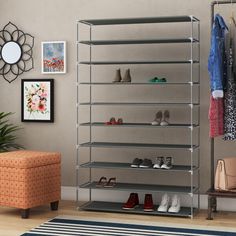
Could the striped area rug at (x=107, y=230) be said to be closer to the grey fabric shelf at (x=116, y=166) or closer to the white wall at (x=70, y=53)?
the grey fabric shelf at (x=116, y=166)

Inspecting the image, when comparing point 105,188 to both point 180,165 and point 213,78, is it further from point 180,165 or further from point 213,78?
point 213,78

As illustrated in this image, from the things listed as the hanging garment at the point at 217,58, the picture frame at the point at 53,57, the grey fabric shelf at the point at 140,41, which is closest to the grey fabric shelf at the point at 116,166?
the hanging garment at the point at 217,58

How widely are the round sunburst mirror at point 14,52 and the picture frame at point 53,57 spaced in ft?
0.57

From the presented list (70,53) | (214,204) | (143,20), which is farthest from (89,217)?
(143,20)

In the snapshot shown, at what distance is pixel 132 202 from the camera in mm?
5805

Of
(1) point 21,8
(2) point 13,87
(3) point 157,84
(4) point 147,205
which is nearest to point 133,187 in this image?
(4) point 147,205

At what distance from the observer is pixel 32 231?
4969 millimetres

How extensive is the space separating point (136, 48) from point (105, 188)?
153 cm

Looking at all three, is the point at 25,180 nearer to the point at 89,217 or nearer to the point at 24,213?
the point at 24,213

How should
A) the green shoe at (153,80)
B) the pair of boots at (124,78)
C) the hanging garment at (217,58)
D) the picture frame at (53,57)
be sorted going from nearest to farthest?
the hanging garment at (217,58) < the green shoe at (153,80) < the pair of boots at (124,78) < the picture frame at (53,57)

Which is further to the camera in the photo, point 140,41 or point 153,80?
point 153,80

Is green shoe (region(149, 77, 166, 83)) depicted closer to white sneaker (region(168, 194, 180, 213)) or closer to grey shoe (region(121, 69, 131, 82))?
grey shoe (region(121, 69, 131, 82))

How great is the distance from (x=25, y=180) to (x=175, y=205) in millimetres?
1493

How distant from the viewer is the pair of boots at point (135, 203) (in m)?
5.69
